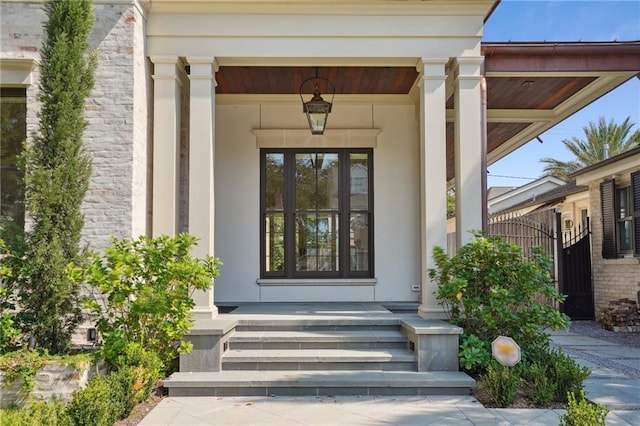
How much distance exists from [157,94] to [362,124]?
3200 millimetres

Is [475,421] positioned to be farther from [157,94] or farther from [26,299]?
[157,94]

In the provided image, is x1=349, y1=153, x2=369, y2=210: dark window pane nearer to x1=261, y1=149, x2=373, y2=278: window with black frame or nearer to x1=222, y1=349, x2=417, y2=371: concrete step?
x1=261, y1=149, x2=373, y2=278: window with black frame

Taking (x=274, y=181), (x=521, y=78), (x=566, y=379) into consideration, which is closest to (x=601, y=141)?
(x=521, y=78)

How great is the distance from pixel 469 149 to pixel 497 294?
1765mm

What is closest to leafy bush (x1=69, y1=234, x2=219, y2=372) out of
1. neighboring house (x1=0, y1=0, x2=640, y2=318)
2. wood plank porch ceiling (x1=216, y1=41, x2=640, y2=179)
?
neighboring house (x1=0, y1=0, x2=640, y2=318)

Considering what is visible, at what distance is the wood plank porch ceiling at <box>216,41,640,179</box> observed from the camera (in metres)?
6.06

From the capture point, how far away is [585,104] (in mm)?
7562

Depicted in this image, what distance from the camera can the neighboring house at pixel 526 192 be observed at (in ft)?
73.9

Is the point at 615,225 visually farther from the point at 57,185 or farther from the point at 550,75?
the point at 57,185

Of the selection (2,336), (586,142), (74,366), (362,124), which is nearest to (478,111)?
(362,124)

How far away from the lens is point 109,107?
5266mm

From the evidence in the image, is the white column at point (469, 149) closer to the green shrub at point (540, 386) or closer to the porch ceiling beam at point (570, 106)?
the green shrub at point (540, 386)

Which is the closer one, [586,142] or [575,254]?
[575,254]

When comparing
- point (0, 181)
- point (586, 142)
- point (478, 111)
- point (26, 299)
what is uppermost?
point (586, 142)
